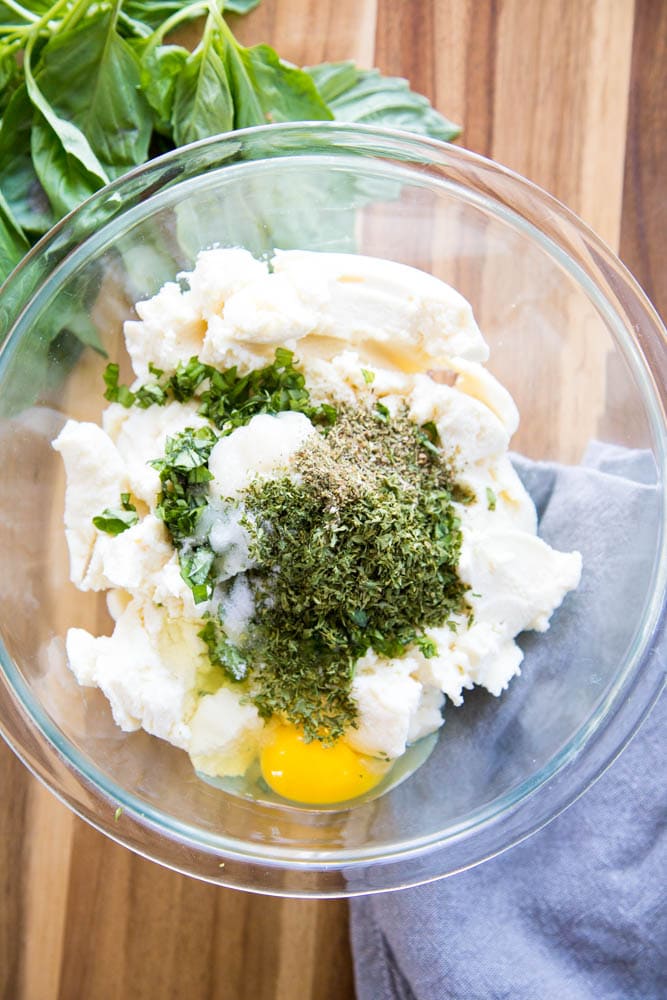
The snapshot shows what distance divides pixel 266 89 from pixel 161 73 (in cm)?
18

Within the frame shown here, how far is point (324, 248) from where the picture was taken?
1.53 meters

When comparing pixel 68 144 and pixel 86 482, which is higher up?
pixel 68 144

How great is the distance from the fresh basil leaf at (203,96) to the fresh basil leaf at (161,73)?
0.02 meters

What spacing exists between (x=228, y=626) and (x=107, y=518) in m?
0.25

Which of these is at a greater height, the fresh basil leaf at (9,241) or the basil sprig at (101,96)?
the basil sprig at (101,96)

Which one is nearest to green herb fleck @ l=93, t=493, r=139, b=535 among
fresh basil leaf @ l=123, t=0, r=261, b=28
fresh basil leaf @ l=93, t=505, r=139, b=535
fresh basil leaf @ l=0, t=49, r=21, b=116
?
fresh basil leaf @ l=93, t=505, r=139, b=535

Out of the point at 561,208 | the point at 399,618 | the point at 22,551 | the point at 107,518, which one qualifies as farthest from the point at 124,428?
the point at 561,208

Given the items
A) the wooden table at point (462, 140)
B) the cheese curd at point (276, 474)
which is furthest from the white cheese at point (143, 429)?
the wooden table at point (462, 140)

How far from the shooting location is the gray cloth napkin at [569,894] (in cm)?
152

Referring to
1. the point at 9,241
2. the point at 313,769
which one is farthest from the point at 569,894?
the point at 9,241

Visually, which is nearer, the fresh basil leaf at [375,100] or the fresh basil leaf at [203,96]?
the fresh basil leaf at [203,96]

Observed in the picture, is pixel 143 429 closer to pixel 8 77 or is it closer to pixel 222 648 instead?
pixel 222 648

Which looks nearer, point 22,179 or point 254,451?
point 254,451

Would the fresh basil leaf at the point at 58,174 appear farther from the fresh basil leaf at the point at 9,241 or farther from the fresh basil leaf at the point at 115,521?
the fresh basil leaf at the point at 115,521
